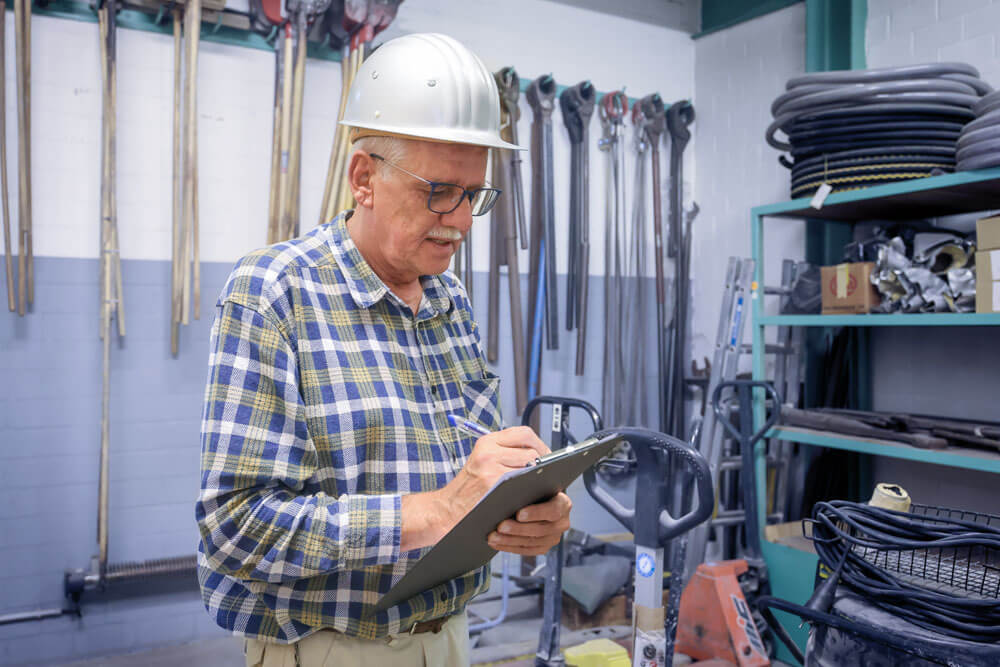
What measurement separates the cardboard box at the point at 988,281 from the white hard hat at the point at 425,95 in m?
2.03

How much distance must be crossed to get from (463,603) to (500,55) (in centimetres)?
338

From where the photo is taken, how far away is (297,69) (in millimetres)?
3283

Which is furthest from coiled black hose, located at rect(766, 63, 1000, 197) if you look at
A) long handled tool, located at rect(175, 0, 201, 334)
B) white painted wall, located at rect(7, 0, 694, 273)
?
long handled tool, located at rect(175, 0, 201, 334)

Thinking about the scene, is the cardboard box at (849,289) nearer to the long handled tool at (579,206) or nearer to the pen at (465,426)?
the long handled tool at (579,206)

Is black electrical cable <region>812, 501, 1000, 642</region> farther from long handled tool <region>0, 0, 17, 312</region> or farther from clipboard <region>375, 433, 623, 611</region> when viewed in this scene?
long handled tool <region>0, 0, 17, 312</region>

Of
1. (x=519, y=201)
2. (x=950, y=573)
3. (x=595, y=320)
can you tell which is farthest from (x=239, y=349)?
(x=595, y=320)

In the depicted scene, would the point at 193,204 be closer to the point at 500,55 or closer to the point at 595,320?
the point at 500,55

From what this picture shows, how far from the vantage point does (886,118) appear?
2840 millimetres

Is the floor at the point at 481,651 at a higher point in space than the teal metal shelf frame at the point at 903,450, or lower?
lower

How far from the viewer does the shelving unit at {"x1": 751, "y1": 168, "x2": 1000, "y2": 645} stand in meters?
2.60

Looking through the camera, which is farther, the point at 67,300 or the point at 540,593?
the point at 540,593

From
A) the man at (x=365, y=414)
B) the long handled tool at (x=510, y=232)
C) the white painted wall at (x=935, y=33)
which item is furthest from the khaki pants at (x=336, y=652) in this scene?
the white painted wall at (x=935, y=33)

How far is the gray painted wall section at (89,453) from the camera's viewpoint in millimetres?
3000

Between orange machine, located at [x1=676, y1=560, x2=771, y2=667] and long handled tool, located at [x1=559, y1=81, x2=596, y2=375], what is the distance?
1373 mm
